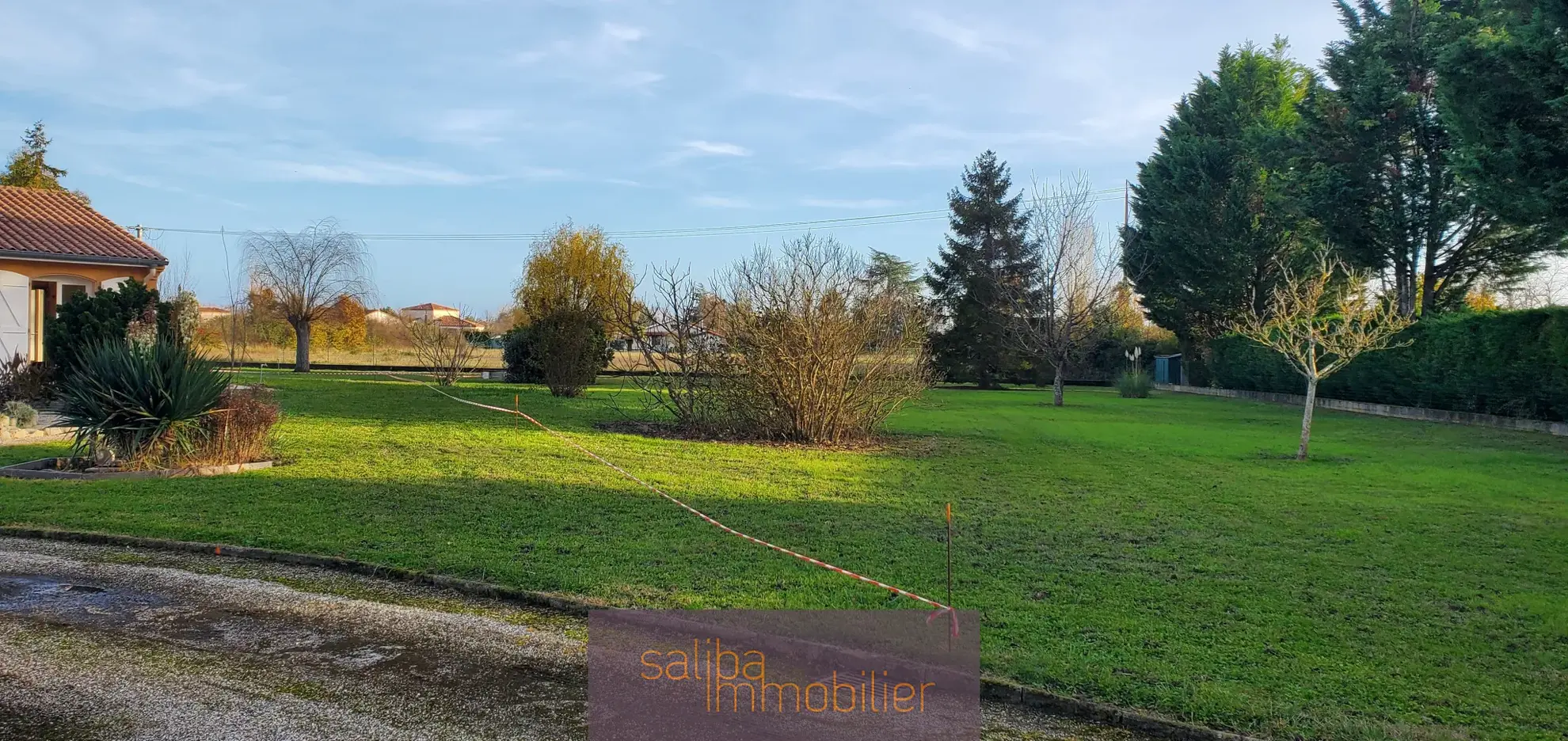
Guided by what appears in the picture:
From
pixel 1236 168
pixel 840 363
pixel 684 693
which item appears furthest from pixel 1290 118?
pixel 684 693

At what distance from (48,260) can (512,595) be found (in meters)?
18.6

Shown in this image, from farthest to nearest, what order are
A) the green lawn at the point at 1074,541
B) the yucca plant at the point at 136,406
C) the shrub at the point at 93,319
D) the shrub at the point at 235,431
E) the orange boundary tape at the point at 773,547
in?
1. the shrub at the point at 93,319
2. the shrub at the point at 235,431
3. the yucca plant at the point at 136,406
4. the orange boundary tape at the point at 773,547
5. the green lawn at the point at 1074,541

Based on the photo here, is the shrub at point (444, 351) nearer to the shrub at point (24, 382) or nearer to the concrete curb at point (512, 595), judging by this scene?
the shrub at point (24, 382)

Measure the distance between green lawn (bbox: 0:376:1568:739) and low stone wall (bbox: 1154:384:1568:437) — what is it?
484 cm

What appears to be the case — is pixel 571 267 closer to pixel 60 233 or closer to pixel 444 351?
pixel 444 351

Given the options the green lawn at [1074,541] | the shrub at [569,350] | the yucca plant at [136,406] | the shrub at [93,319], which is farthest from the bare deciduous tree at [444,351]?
the yucca plant at [136,406]

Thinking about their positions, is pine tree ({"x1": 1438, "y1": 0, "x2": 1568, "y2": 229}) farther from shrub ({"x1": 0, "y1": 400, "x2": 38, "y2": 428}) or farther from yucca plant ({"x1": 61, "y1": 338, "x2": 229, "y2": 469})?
shrub ({"x1": 0, "y1": 400, "x2": 38, "y2": 428})

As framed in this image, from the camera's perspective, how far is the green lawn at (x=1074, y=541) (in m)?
4.59

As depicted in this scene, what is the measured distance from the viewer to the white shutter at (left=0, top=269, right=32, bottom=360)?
17.9 meters

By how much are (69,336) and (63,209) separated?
6.53 m

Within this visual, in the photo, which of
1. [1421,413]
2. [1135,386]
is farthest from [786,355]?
[1135,386]

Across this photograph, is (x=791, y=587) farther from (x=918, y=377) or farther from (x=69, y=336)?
(x=69, y=336)

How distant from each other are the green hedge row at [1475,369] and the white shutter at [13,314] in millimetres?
29172

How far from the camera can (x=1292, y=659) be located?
4.83 m
